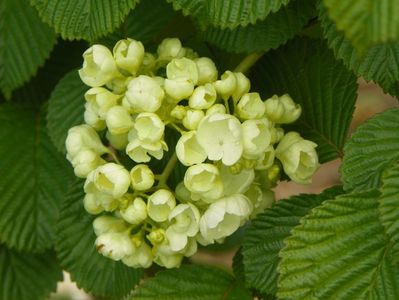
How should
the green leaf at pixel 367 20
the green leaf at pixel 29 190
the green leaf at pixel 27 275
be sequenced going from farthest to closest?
the green leaf at pixel 27 275, the green leaf at pixel 29 190, the green leaf at pixel 367 20

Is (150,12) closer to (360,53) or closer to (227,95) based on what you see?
(227,95)

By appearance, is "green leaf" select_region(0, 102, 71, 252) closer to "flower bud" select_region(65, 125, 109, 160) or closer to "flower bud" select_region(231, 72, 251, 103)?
"flower bud" select_region(65, 125, 109, 160)

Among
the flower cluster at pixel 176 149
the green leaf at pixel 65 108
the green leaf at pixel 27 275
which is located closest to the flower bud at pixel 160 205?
the flower cluster at pixel 176 149

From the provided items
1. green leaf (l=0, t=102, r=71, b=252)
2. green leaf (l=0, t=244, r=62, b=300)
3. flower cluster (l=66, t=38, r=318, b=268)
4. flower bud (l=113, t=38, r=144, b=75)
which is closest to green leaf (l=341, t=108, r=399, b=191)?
flower cluster (l=66, t=38, r=318, b=268)

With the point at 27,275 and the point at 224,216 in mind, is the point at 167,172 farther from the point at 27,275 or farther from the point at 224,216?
the point at 27,275

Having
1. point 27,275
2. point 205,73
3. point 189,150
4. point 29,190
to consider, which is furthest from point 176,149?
point 27,275

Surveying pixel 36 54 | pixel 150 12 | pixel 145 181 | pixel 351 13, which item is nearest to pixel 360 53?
pixel 351 13

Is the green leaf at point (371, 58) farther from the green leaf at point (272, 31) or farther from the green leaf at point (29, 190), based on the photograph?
the green leaf at point (29, 190)
